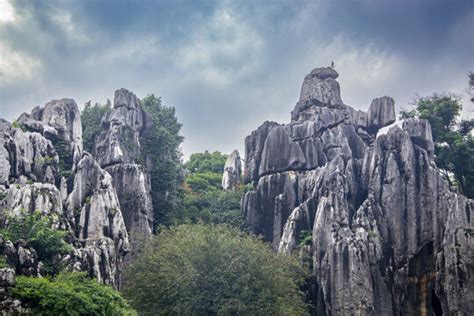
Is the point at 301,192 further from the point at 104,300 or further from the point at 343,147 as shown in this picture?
the point at 104,300

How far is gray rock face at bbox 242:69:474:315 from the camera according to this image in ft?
98.6

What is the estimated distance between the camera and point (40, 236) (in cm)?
2506

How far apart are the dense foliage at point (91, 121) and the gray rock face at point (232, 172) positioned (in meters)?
11.2

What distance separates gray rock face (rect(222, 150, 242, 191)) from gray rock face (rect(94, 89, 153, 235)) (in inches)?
389

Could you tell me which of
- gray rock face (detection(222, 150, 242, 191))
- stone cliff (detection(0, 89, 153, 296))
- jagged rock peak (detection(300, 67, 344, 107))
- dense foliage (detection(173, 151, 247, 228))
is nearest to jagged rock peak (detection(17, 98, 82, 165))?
stone cliff (detection(0, 89, 153, 296))

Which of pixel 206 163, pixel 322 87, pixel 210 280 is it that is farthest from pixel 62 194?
pixel 206 163

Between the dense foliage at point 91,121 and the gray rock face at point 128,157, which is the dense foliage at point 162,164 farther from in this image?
the dense foliage at point 91,121

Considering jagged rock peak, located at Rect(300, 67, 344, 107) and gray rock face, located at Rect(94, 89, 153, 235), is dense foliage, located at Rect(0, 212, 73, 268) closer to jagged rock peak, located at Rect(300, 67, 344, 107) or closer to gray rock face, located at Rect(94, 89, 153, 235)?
gray rock face, located at Rect(94, 89, 153, 235)

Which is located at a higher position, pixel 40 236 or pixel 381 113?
pixel 381 113

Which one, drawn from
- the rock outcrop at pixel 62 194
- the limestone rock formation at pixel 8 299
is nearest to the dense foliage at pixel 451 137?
the rock outcrop at pixel 62 194

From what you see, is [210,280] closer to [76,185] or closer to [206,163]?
[76,185]

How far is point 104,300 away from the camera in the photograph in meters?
22.0

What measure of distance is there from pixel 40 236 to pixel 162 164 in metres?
16.3

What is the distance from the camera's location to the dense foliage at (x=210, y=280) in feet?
88.3
